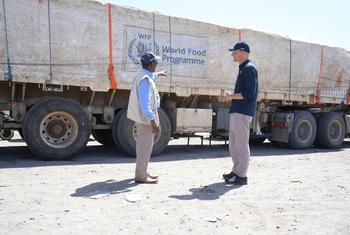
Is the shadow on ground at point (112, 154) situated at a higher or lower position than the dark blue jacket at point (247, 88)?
lower

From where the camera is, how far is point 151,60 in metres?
6.17

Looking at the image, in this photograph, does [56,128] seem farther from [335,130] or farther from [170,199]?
[335,130]

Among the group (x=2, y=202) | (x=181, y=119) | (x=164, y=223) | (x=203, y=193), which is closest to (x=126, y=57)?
(x=181, y=119)

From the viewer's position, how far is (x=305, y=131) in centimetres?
1266

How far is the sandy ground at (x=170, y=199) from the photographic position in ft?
14.2

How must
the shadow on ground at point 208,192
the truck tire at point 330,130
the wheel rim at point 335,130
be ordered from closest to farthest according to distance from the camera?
the shadow on ground at point 208,192, the truck tire at point 330,130, the wheel rim at point 335,130

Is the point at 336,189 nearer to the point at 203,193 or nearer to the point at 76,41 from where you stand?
the point at 203,193

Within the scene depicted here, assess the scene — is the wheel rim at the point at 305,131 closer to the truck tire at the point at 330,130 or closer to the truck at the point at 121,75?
the truck at the point at 121,75

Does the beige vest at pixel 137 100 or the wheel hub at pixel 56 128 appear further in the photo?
the wheel hub at pixel 56 128

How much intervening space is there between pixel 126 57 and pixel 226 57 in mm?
2671

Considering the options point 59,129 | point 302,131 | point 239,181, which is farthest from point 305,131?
point 59,129

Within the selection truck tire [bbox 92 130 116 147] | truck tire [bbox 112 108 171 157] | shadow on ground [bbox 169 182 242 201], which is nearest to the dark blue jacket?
shadow on ground [bbox 169 182 242 201]

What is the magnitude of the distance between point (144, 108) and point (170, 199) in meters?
1.29

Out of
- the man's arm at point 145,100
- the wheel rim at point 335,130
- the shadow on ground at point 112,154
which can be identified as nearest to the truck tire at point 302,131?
the shadow on ground at point 112,154
